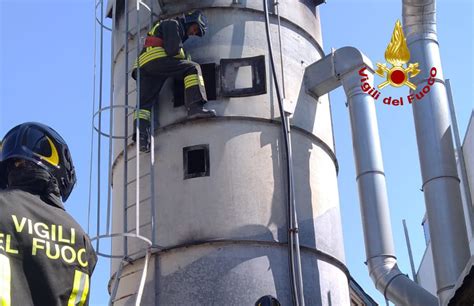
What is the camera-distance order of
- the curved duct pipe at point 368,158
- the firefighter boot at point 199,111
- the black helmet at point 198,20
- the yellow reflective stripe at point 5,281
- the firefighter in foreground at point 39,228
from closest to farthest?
the yellow reflective stripe at point 5,281, the firefighter in foreground at point 39,228, the firefighter boot at point 199,111, the black helmet at point 198,20, the curved duct pipe at point 368,158

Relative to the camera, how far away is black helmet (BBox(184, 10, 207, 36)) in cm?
988

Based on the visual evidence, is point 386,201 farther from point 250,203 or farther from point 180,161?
point 180,161

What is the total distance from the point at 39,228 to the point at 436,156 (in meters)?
8.64

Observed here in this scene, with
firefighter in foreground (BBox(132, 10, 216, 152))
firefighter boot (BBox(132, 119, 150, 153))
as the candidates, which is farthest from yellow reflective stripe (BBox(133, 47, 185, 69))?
firefighter boot (BBox(132, 119, 150, 153))

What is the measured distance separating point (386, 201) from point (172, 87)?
11.3ft

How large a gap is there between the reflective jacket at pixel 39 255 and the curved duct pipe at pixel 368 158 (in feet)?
25.3

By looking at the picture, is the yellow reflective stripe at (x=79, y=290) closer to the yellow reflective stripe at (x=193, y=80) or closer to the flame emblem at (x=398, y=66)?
the yellow reflective stripe at (x=193, y=80)

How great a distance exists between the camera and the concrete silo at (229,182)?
8.77m

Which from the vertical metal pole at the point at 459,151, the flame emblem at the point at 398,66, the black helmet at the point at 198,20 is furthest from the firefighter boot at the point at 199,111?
the vertical metal pole at the point at 459,151

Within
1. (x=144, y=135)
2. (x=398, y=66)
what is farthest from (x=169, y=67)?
(x=398, y=66)

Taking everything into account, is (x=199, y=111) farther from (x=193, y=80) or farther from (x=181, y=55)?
(x=181, y=55)

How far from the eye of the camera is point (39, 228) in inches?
111

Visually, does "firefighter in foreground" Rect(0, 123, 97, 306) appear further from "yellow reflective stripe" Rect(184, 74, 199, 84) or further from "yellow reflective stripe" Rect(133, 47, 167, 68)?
"yellow reflective stripe" Rect(133, 47, 167, 68)

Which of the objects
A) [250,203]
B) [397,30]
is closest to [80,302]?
[250,203]
